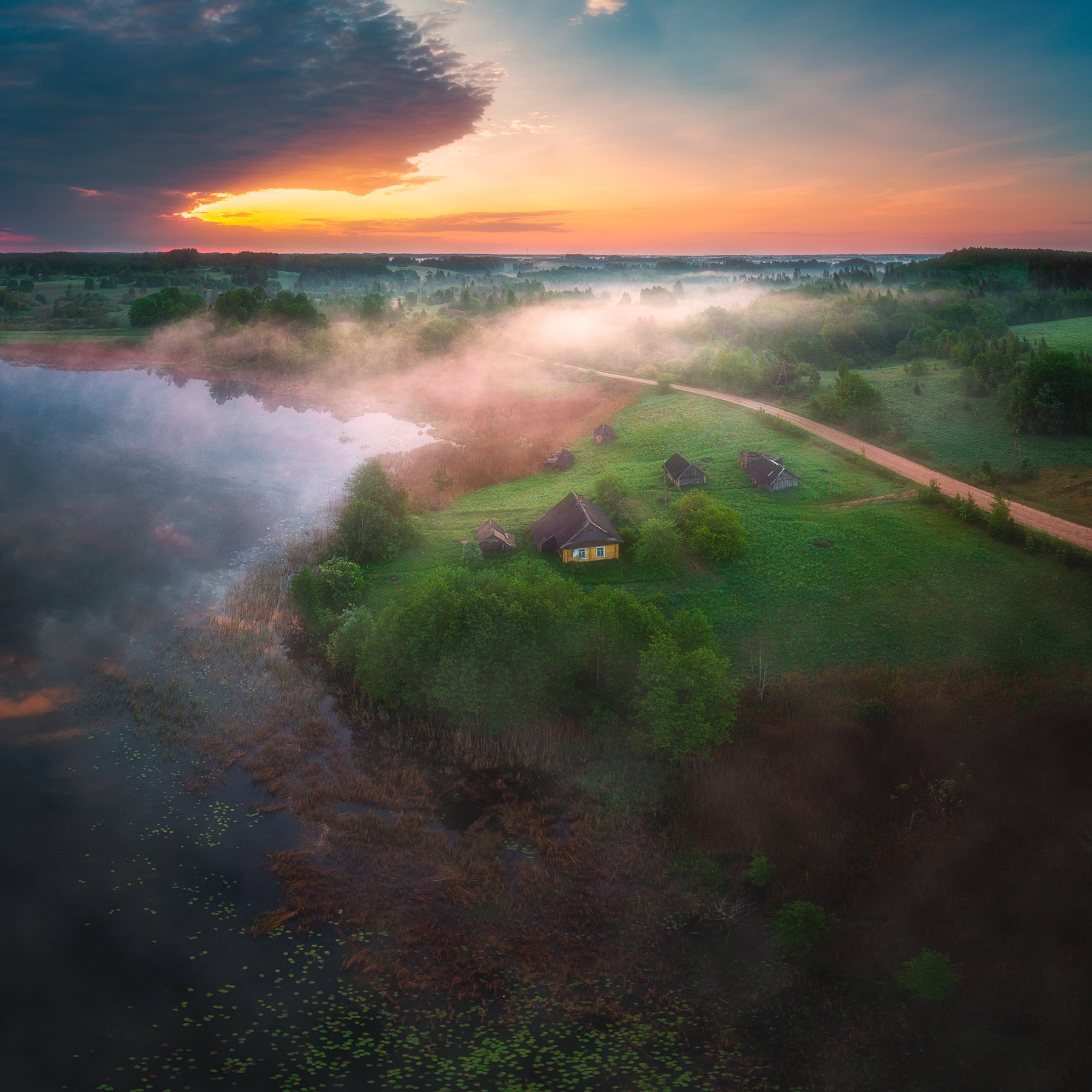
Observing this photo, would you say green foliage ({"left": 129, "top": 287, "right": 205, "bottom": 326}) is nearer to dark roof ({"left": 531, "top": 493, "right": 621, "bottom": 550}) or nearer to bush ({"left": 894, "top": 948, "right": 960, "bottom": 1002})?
dark roof ({"left": 531, "top": 493, "right": 621, "bottom": 550})

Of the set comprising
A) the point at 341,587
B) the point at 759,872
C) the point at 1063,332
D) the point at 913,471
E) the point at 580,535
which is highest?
the point at 1063,332

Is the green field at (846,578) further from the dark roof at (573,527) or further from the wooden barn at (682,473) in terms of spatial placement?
the dark roof at (573,527)

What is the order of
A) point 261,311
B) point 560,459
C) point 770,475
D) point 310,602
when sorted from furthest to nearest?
1. point 261,311
2. point 560,459
3. point 770,475
4. point 310,602

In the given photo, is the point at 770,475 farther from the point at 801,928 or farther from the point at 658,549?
the point at 801,928

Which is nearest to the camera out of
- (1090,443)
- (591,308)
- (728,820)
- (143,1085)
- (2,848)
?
(143,1085)

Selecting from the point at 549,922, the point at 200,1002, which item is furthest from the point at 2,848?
the point at 549,922

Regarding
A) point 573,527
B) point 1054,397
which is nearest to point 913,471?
point 1054,397

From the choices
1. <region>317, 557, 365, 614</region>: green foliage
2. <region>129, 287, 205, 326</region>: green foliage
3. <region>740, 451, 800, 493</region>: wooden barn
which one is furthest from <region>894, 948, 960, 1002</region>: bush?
<region>129, 287, 205, 326</region>: green foliage

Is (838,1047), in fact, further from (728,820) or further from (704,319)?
(704,319)
